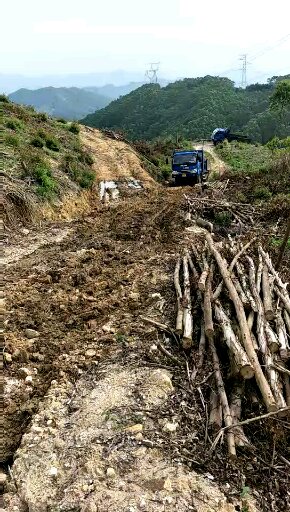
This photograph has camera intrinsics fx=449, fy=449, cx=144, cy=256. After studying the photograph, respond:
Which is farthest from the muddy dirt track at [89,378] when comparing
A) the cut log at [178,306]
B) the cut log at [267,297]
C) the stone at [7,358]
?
the cut log at [267,297]

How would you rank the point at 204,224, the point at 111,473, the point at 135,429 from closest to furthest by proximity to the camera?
the point at 111,473
the point at 135,429
the point at 204,224

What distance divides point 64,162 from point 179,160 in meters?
6.29

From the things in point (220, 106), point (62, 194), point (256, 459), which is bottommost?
point (256, 459)

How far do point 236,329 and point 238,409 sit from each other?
1.24 metres

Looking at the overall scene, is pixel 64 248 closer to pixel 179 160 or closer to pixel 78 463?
pixel 78 463

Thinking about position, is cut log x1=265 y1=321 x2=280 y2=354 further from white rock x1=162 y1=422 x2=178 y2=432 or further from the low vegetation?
the low vegetation

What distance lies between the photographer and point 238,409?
5230mm

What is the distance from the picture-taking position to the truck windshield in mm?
21828

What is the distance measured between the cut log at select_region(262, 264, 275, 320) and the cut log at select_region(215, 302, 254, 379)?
2.02 ft

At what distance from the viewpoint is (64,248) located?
11.4m

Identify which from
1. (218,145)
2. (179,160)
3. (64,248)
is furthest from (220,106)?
(64,248)

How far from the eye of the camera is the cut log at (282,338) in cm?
575

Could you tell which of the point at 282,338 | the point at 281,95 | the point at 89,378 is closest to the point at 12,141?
the point at 89,378

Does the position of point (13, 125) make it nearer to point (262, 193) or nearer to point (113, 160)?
point (113, 160)
